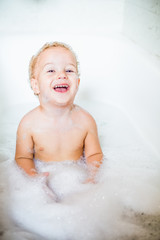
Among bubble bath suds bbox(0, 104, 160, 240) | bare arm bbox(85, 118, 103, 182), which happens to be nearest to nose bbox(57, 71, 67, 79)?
bare arm bbox(85, 118, 103, 182)

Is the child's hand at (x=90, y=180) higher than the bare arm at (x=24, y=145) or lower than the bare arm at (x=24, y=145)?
lower

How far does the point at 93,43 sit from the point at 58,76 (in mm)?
640

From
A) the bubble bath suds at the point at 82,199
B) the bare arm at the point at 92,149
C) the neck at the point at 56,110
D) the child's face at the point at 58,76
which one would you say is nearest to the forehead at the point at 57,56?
the child's face at the point at 58,76

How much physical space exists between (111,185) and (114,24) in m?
1.08

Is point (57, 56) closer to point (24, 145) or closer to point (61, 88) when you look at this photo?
point (61, 88)

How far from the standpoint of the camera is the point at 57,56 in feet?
3.08

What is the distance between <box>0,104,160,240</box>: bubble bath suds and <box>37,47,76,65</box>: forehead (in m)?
0.42

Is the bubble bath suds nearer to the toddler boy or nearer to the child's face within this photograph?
the toddler boy

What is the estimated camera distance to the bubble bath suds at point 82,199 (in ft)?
2.46

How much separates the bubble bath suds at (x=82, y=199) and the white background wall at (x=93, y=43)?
0.88 feet

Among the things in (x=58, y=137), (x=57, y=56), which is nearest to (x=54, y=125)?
(x=58, y=137)

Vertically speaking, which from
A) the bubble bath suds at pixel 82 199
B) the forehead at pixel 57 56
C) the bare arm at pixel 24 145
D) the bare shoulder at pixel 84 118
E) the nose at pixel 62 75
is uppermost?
the forehead at pixel 57 56

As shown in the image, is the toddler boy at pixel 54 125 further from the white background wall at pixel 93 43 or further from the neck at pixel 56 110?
the white background wall at pixel 93 43

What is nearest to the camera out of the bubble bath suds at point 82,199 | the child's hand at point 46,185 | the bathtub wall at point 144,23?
the bubble bath suds at point 82,199
